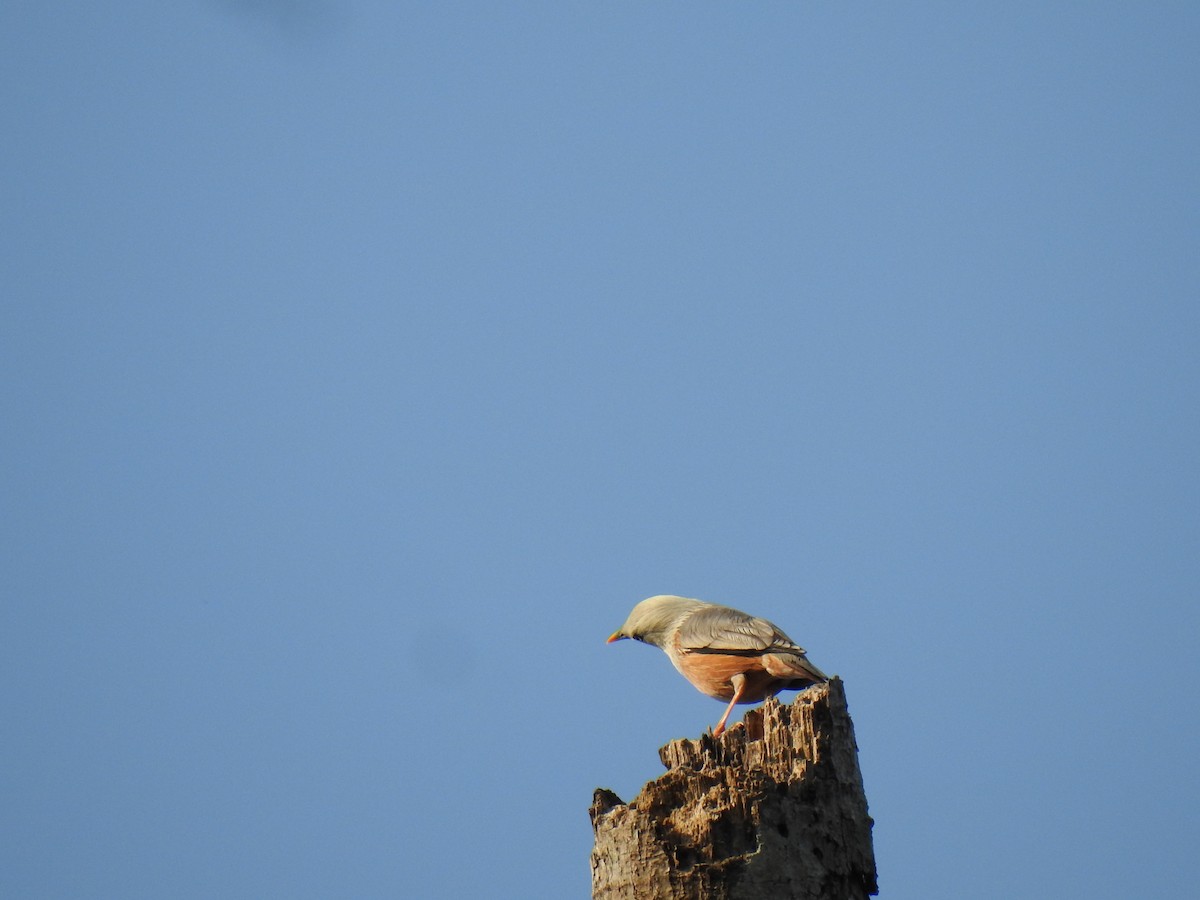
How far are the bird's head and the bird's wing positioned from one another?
0.31 meters

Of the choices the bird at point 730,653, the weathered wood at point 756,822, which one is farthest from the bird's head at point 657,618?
the weathered wood at point 756,822

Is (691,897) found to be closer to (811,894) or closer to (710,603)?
(811,894)

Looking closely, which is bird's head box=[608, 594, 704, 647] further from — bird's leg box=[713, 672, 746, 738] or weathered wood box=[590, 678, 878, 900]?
weathered wood box=[590, 678, 878, 900]

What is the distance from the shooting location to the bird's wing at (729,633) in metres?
9.88

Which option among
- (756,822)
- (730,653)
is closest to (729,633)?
(730,653)

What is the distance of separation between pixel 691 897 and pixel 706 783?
23.9 inches

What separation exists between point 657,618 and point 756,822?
6.47 meters

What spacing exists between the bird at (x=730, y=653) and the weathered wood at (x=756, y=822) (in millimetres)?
3462

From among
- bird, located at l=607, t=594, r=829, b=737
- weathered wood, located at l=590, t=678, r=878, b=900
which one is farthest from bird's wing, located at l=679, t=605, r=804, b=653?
weathered wood, located at l=590, t=678, r=878, b=900

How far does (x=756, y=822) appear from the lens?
211 inches

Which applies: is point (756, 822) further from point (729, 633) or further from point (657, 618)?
point (657, 618)

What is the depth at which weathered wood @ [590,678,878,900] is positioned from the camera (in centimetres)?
526

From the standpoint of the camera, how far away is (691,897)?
207 inches

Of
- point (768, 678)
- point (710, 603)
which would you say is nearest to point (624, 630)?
point (710, 603)
